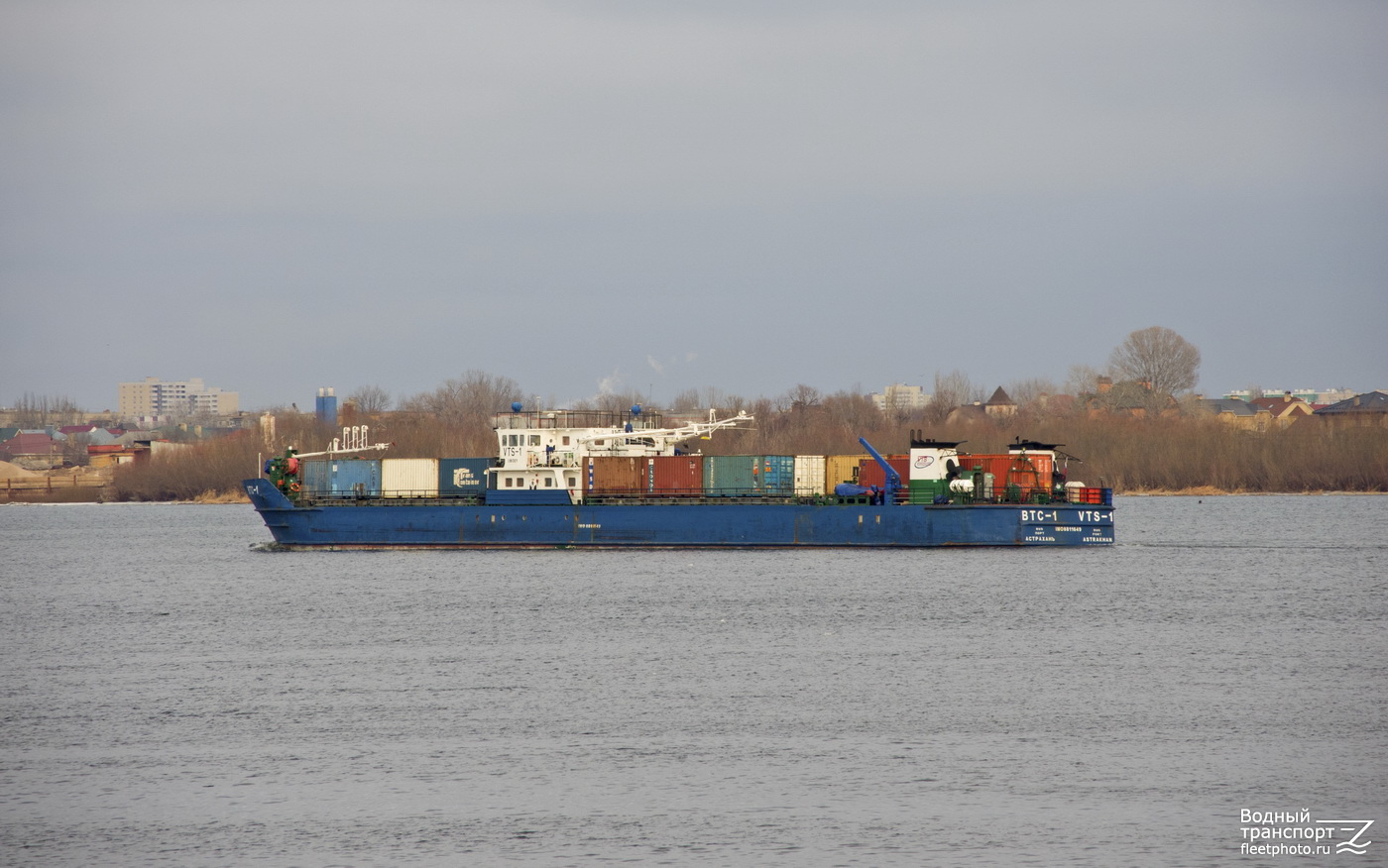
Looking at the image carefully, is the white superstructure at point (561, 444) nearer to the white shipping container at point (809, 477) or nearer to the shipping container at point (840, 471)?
the white shipping container at point (809, 477)

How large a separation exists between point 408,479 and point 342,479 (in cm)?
362

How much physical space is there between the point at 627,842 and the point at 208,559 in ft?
189

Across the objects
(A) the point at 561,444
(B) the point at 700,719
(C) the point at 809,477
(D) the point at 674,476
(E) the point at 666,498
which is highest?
(A) the point at 561,444

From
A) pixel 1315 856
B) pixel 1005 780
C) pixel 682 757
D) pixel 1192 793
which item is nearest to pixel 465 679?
pixel 682 757

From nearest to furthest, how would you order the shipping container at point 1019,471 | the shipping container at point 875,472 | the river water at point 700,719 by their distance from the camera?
the river water at point 700,719 < the shipping container at point 1019,471 < the shipping container at point 875,472

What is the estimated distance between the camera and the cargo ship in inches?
2434

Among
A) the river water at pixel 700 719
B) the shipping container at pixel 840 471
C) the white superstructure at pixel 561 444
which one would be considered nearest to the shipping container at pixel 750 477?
the shipping container at pixel 840 471

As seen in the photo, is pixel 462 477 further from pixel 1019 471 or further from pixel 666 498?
pixel 1019 471

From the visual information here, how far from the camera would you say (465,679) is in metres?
34.8

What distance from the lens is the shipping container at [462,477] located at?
67.4 meters

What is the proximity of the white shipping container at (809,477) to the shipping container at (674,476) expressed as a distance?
14.5 ft

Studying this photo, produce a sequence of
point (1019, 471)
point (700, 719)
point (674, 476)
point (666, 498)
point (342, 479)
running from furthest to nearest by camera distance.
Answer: point (342, 479), point (674, 476), point (666, 498), point (1019, 471), point (700, 719)

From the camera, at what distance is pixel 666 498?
64250mm

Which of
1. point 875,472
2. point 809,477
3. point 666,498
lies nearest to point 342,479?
point 666,498
